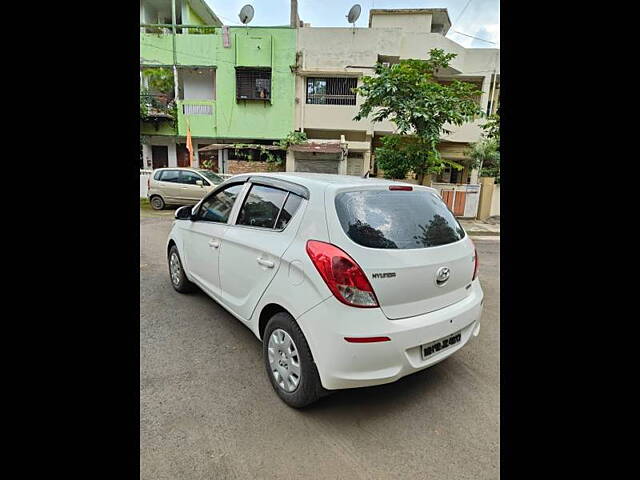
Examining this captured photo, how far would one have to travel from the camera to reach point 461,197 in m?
12.7

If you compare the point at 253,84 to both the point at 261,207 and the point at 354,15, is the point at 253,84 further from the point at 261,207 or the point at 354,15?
the point at 261,207

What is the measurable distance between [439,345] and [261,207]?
1.68m

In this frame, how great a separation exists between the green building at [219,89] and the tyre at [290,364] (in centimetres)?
1433

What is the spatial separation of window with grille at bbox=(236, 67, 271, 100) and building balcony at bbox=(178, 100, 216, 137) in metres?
1.47

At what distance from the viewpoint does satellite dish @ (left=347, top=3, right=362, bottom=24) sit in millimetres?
14875

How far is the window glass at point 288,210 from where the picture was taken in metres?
2.41

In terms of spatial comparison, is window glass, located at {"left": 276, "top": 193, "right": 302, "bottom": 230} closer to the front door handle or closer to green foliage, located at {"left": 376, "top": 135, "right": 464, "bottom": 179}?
the front door handle

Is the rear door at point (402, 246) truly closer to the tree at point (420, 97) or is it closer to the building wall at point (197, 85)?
the tree at point (420, 97)

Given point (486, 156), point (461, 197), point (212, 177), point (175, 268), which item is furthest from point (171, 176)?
point (486, 156)

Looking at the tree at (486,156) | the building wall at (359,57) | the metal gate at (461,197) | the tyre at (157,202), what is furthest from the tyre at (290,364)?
the building wall at (359,57)
